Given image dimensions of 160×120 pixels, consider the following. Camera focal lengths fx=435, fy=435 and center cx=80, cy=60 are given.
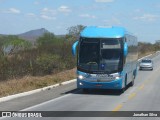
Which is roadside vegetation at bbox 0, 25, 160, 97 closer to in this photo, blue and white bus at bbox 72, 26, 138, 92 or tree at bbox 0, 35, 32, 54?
tree at bbox 0, 35, 32, 54

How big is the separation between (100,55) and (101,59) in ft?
0.73

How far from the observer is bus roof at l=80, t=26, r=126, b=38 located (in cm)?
2181

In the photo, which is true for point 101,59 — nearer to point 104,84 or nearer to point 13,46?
point 104,84

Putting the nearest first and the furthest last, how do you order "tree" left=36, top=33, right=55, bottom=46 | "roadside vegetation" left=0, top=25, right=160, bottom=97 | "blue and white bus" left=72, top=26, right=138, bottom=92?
1. "blue and white bus" left=72, top=26, right=138, bottom=92
2. "roadside vegetation" left=0, top=25, right=160, bottom=97
3. "tree" left=36, top=33, right=55, bottom=46

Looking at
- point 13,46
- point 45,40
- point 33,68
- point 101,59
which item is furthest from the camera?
point 45,40

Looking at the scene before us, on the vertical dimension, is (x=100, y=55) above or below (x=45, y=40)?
above

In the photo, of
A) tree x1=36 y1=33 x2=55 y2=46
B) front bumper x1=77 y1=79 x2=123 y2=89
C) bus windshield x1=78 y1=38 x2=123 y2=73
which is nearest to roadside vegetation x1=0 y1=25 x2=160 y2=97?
front bumper x1=77 y1=79 x2=123 y2=89

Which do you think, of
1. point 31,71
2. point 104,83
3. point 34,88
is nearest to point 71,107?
point 104,83

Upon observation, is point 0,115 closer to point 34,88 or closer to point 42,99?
point 42,99

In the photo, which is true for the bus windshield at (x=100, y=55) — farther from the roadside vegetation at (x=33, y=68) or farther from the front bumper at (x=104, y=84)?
the roadside vegetation at (x=33, y=68)

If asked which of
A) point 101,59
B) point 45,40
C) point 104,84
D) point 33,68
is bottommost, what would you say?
point 33,68

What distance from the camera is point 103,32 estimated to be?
22078 mm

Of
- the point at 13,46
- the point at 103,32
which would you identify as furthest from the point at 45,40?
the point at 103,32

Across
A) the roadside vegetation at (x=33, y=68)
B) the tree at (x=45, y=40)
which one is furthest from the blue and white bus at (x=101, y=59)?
the tree at (x=45, y=40)
